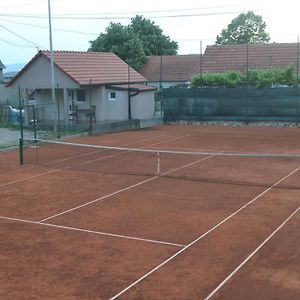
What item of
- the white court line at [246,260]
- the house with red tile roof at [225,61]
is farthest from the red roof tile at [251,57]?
the white court line at [246,260]

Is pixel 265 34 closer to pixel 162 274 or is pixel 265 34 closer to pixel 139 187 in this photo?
pixel 139 187

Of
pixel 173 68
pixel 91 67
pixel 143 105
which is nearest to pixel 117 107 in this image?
pixel 143 105

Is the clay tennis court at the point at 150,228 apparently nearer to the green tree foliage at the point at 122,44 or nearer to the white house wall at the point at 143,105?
the white house wall at the point at 143,105

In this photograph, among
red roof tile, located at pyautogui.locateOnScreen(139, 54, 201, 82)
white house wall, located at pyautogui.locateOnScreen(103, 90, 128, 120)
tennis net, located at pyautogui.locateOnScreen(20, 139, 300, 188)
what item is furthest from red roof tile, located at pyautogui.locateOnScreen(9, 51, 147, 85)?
red roof tile, located at pyautogui.locateOnScreen(139, 54, 201, 82)

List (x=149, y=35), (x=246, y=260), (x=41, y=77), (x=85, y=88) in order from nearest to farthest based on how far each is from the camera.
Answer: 1. (x=246, y=260)
2. (x=41, y=77)
3. (x=85, y=88)
4. (x=149, y=35)

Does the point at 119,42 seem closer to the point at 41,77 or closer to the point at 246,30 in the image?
the point at 41,77

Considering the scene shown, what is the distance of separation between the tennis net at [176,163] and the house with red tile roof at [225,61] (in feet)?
66.1

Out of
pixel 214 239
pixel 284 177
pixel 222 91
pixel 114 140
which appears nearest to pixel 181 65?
pixel 222 91

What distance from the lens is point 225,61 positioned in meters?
41.8

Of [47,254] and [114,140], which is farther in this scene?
[114,140]

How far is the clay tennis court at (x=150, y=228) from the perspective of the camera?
719 centimetres

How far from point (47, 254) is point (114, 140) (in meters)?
15.5

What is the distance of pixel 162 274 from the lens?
754cm

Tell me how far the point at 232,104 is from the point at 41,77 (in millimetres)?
10665
